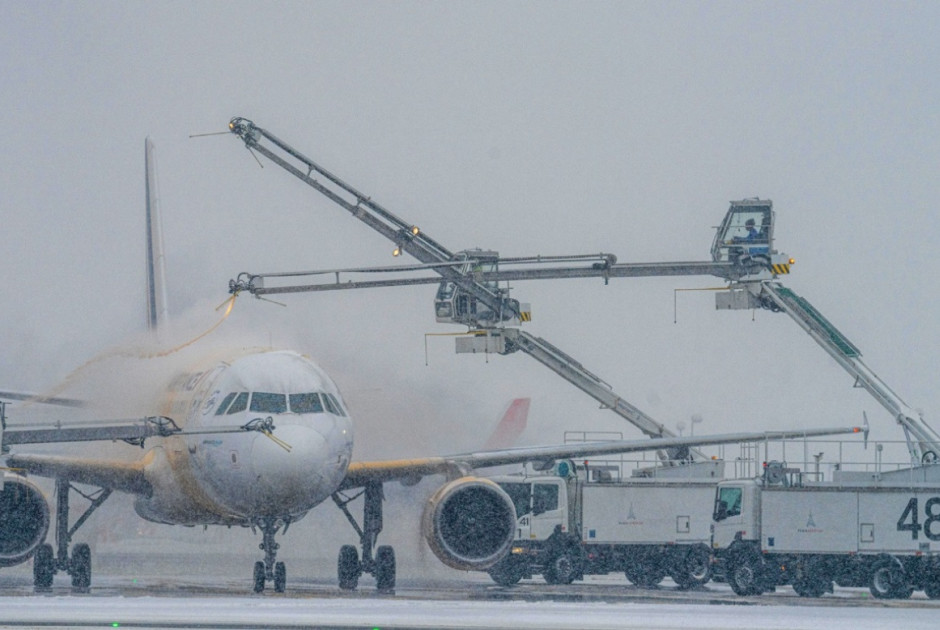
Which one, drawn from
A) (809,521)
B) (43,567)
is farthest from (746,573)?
(43,567)

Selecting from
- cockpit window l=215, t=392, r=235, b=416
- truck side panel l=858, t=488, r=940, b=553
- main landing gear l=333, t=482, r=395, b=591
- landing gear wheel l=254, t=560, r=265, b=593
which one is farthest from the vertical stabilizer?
truck side panel l=858, t=488, r=940, b=553

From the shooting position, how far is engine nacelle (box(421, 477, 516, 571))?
124ft

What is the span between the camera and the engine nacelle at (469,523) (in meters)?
37.8

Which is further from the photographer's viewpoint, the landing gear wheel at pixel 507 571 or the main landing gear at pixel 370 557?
the landing gear wheel at pixel 507 571

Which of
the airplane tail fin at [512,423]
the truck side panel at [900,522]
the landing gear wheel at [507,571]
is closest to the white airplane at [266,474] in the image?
the truck side panel at [900,522]

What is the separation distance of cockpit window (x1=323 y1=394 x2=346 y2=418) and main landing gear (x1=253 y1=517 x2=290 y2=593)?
8.30 feet

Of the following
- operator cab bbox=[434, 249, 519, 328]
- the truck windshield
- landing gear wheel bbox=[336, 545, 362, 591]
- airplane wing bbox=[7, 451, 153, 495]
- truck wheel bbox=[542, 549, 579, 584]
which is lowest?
truck wheel bbox=[542, 549, 579, 584]

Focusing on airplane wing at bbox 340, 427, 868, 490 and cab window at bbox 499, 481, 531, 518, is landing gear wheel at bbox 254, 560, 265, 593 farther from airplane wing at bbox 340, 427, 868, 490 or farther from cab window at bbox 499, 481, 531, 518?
cab window at bbox 499, 481, 531, 518

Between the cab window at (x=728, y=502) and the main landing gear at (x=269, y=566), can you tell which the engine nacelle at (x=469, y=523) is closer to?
the main landing gear at (x=269, y=566)

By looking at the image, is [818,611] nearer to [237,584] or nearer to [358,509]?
[237,584]

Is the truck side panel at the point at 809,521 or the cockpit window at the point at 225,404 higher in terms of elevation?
the cockpit window at the point at 225,404

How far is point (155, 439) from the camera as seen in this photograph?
119ft

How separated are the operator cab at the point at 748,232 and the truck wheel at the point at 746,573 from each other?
1061 cm

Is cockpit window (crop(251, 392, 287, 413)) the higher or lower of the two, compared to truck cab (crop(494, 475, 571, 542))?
higher
